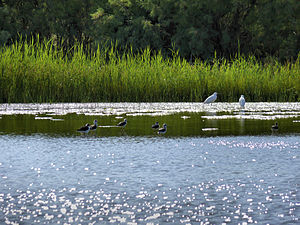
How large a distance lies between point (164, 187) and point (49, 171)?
53.5 inches

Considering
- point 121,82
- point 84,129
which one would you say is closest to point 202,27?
point 121,82

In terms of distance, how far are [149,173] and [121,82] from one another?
11004mm

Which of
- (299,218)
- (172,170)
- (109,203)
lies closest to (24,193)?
(109,203)

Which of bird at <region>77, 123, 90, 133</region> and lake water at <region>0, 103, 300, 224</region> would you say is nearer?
lake water at <region>0, 103, 300, 224</region>

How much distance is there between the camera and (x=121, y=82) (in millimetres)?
16672

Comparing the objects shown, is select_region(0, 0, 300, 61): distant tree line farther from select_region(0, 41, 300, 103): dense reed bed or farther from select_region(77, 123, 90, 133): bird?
select_region(77, 123, 90, 133): bird

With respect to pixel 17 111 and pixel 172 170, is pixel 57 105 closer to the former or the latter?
pixel 17 111

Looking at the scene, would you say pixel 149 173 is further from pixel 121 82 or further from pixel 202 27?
pixel 202 27

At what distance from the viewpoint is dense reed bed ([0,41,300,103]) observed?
15.7m

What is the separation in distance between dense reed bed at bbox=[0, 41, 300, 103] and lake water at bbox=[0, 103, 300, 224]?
4.96m

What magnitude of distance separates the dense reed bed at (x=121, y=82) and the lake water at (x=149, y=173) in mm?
4958

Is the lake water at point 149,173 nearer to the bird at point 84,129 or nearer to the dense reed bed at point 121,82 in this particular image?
the bird at point 84,129

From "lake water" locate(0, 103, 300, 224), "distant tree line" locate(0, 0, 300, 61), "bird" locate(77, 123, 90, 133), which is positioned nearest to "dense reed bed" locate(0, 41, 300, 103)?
"lake water" locate(0, 103, 300, 224)

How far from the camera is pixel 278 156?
6.86m
